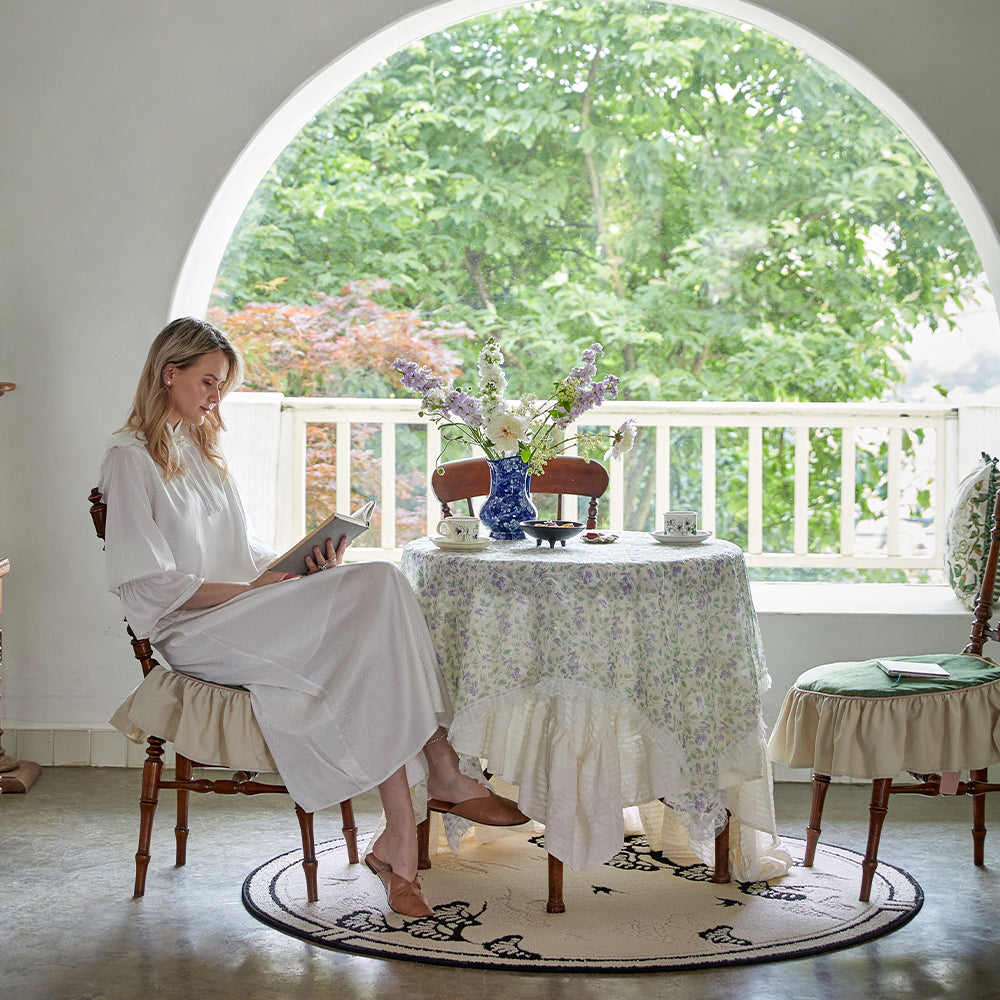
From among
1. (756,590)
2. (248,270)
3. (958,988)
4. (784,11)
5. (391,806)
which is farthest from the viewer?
(248,270)

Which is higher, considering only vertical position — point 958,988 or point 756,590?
point 756,590

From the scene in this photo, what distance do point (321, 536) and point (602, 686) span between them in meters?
0.72

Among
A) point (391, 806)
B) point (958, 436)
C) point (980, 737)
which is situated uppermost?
point (958, 436)

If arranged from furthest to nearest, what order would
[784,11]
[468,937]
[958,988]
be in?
[784,11], [468,937], [958,988]

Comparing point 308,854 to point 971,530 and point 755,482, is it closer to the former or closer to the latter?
point 971,530

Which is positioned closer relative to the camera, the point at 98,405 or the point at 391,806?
the point at 391,806

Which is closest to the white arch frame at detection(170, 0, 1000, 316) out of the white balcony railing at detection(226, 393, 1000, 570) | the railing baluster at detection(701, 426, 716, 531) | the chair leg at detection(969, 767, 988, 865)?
the white balcony railing at detection(226, 393, 1000, 570)

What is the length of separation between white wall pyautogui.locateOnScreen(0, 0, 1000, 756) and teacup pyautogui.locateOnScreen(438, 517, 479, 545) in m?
1.33

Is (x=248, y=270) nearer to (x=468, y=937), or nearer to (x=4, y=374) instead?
(x=4, y=374)

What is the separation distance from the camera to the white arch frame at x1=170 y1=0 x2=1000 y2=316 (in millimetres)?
3537

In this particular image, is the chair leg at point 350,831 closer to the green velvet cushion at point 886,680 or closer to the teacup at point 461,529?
the teacup at point 461,529

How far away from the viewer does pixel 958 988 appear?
215 centimetres

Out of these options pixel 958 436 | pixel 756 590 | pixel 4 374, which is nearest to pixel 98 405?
pixel 4 374

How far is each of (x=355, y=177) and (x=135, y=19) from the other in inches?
98.6
